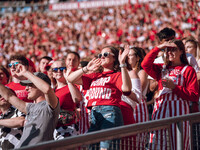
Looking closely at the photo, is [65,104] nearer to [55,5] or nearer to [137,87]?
[137,87]

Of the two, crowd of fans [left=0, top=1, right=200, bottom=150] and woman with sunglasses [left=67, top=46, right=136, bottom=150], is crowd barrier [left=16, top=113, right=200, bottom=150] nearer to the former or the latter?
crowd of fans [left=0, top=1, right=200, bottom=150]

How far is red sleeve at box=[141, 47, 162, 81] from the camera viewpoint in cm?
391

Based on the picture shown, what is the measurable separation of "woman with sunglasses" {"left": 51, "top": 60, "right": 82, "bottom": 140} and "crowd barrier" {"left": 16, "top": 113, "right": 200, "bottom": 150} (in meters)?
1.46

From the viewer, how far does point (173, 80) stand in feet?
12.6

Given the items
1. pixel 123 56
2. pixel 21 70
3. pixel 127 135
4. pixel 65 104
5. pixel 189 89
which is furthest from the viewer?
pixel 65 104

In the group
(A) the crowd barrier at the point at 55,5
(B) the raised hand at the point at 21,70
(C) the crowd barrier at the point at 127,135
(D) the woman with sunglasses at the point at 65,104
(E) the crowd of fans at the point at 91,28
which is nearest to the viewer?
(C) the crowd barrier at the point at 127,135

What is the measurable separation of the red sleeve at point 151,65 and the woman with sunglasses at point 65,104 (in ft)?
2.75

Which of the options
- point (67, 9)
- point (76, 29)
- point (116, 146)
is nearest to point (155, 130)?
point (116, 146)

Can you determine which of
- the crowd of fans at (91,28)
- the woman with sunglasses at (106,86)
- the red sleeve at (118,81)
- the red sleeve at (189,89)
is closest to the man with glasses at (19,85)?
the woman with sunglasses at (106,86)

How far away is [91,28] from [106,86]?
49.7 feet

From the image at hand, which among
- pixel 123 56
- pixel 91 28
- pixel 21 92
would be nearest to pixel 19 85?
pixel 21 92

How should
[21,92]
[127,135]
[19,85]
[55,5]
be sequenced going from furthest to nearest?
[55,5]
[19,85]
[21,92]
[127,135]

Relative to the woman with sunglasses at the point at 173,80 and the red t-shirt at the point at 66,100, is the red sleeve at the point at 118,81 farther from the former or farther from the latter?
the red t-shirt at the point at 66,100

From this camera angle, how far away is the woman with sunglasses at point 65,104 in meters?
4.07
